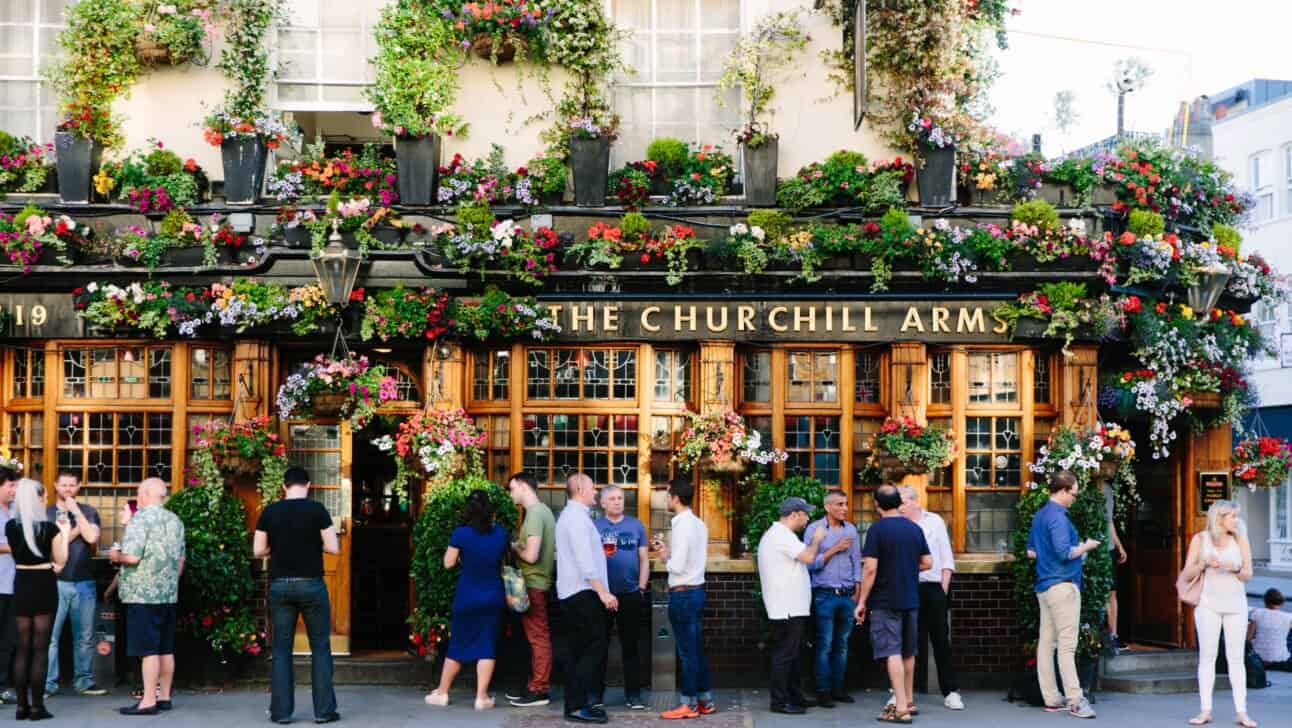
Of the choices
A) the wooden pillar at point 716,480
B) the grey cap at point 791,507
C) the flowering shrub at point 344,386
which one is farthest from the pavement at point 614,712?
the flowering shrub at point 344,386

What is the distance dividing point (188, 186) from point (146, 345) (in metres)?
1.53

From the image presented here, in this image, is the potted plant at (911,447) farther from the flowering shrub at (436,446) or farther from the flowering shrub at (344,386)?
the flowering shrub at (344,386)

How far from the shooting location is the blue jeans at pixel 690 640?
492 inches

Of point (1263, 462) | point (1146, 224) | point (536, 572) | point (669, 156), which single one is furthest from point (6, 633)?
point (1263, 462)

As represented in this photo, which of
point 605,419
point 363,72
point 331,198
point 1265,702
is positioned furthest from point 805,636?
point 363,72

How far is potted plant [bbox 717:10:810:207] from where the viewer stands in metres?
14.7

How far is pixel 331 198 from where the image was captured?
14.4 m

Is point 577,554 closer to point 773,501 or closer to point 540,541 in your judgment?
point 540,541

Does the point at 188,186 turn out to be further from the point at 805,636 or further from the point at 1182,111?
the point at 1182,111

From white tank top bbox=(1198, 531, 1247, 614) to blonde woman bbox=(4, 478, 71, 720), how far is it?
8.80 metres

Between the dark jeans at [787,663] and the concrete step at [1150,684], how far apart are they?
3.24m

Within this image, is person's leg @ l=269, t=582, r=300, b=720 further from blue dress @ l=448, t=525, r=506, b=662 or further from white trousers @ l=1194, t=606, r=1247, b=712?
white trousers @ l=1194, t=606, r=1247, b=712

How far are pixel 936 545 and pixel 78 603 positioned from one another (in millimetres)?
7331

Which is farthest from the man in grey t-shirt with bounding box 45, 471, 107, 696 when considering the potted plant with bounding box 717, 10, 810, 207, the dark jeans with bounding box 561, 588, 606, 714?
the potted plant with bounding box 717, 10, 810, 207
